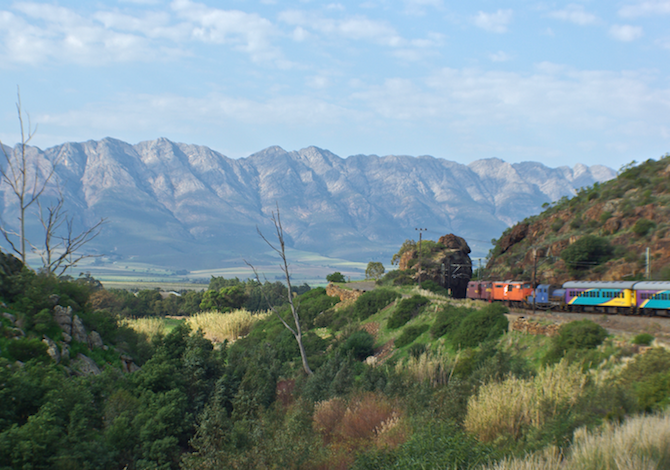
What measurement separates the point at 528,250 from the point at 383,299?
30044mm

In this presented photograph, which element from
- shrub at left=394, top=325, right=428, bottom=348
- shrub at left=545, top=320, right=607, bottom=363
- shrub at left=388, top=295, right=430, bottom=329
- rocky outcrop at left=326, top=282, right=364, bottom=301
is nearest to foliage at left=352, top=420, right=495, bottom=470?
shrub at left=545, top=320, right=607, bottom=363

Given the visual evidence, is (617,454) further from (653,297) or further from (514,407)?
(653,297)

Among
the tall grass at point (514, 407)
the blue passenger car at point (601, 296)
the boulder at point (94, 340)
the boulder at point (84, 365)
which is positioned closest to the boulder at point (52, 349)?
the boulder at point (84, 365)

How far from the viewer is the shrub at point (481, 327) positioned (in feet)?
66.7

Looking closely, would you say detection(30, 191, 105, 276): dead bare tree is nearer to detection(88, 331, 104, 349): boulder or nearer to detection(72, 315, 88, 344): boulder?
detection(72, 315, 88, 344): boulder

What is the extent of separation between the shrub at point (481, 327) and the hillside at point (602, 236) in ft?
78.6

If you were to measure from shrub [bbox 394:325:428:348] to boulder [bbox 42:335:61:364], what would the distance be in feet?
55.8

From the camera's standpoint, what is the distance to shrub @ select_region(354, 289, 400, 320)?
113 feet

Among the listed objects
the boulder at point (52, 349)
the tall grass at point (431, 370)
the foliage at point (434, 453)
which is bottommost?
the tall grass at point (431, 370)

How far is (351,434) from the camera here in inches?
437

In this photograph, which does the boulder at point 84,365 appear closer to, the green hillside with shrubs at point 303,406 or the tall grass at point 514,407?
the green hillside with shrubs at point 303,406

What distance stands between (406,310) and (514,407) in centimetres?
2022

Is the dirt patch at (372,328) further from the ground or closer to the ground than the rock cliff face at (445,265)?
closer to the ground

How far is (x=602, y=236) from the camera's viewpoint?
5047cm
